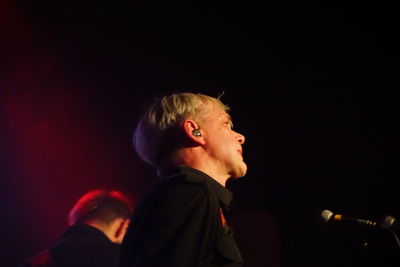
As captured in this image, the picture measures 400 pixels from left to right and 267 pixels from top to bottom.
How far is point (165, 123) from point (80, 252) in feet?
5.11

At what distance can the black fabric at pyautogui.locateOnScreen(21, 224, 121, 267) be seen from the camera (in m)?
3.30

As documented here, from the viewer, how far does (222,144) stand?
7.52 feet

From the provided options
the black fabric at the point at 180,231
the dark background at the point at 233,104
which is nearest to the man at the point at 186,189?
the black fabric at the point at 180,231

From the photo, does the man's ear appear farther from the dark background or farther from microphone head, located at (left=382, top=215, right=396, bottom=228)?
the dark background

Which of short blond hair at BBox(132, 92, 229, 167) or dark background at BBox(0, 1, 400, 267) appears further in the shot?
dark background at BBox(0, 1, 400, 267)

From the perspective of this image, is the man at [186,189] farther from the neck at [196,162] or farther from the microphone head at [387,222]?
the microphone head at [387,222]

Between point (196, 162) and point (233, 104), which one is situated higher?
point (233, 104)

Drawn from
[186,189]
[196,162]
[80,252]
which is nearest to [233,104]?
[80,252]

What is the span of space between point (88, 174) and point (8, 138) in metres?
1.02

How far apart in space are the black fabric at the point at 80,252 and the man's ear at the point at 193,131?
1583 millimetres

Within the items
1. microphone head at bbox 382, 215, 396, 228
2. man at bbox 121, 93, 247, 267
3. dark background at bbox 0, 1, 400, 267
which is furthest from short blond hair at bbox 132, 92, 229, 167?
dark background at bbox 0, 1, 400, 267

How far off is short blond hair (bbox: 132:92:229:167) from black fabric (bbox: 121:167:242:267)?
0.50 m

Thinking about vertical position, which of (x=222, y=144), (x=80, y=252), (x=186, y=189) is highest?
(x=222, y=144)

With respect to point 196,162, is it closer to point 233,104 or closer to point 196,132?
point 196,132
